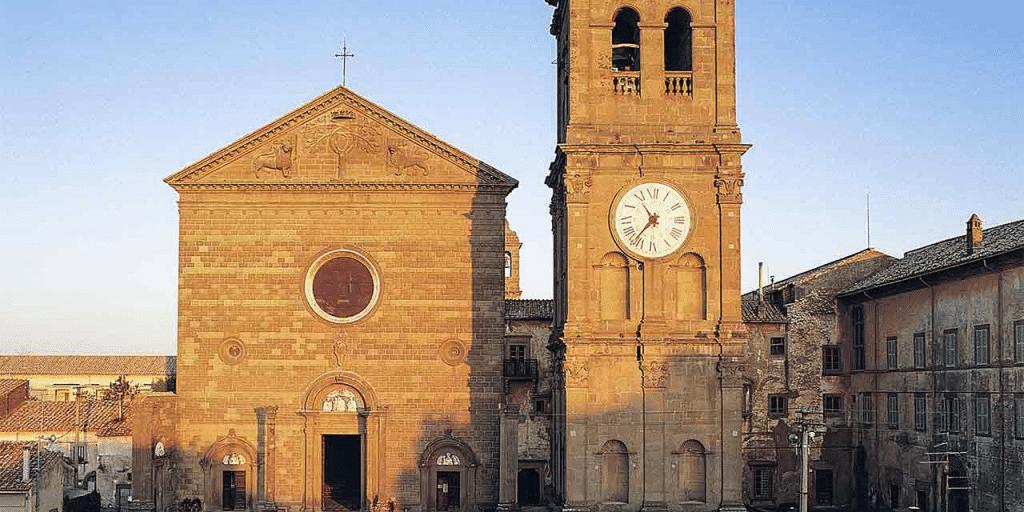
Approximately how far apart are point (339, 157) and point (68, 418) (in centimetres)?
1516

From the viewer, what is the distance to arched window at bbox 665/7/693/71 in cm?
3338

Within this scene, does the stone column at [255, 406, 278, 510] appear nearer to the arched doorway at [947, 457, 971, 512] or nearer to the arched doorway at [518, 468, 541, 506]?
the arched doorway at [518, 468, 541, 506]

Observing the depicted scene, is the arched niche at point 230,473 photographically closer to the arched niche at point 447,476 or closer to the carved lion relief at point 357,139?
the arched niche at point 447,476

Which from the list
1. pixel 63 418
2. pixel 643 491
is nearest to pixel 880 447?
pixel 643 491

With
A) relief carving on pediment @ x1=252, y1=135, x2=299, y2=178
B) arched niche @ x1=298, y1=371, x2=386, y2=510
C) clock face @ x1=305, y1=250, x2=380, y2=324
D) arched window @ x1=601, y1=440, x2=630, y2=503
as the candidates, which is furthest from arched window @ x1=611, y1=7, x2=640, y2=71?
arched niche @ x1=298, y1=371, x2=386, y2=510

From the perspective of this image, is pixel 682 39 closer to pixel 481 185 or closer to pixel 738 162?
pixel 738 162

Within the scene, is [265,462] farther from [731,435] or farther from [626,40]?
[626,40]

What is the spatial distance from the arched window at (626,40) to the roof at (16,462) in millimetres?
19988

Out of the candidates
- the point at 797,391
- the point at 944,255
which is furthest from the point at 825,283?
the point at 944,255

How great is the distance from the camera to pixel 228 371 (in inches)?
1502

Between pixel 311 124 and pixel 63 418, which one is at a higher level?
pixel 311 124

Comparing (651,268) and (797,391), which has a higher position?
(651,268)

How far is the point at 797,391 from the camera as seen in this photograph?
44.9 metres

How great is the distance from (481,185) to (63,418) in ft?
61.0
